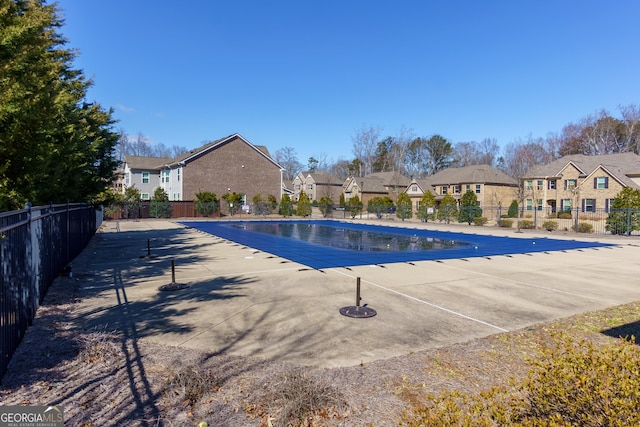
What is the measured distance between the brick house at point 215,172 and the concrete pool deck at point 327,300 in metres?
32.7

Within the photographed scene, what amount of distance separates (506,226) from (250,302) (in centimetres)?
3017

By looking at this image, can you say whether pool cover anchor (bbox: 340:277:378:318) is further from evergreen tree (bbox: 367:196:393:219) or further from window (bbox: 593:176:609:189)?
window (bbox: 593:176:609:189)

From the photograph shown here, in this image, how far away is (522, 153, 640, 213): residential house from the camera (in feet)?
135

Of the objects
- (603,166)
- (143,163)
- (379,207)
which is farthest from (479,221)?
(143,163)

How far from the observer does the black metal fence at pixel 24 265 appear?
4.61 m

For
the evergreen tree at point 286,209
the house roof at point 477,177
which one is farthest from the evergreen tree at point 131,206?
the house roof at point 477,177

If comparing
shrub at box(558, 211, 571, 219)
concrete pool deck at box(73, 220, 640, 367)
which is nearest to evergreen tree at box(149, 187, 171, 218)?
concrete pool deck at box(73, 220, 640, 367)

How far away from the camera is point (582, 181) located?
43.1 metres

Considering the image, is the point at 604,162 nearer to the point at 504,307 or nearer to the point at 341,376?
the point at 504,307

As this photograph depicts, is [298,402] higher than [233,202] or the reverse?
the reverse

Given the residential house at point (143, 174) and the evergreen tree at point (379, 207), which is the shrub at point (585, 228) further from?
the residential house at point (143, 174)

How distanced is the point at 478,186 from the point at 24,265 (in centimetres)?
5376

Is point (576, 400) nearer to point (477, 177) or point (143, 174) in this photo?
point (477, 177)

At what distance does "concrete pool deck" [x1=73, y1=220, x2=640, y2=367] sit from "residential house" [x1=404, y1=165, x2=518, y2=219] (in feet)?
128
